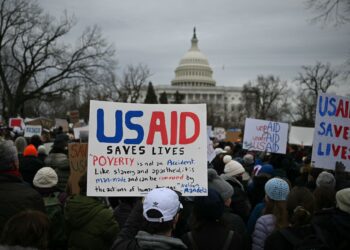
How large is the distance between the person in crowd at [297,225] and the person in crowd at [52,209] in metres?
1.90

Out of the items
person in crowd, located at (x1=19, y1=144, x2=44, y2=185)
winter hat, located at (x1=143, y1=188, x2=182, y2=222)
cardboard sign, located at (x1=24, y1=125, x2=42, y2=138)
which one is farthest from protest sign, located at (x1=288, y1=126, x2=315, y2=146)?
winter hat, located at (x1=143, y1=188, x2=182, y2=222)

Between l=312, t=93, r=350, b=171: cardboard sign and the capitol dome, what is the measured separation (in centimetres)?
11534

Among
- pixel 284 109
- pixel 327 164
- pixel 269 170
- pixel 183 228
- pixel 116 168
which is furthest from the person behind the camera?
pixel 284 109

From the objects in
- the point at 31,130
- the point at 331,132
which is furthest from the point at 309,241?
the point at 31,130

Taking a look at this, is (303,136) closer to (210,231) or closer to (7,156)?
(7,156)

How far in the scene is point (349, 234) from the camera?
3127mm

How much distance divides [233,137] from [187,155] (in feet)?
63.0

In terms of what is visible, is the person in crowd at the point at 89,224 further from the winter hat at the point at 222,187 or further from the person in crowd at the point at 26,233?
the person in crowd at the point at 26,233

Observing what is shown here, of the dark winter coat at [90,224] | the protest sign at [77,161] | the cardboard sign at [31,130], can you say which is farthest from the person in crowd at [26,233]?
the cardboard sign at [31,130]

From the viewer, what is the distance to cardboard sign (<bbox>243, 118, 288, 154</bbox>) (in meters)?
9.77

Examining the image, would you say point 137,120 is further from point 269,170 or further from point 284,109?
point 284,109

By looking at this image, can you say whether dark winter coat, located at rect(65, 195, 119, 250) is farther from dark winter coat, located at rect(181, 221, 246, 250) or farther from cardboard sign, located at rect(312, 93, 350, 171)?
cardboard sign, located at rect(312, 93, 350, 171)

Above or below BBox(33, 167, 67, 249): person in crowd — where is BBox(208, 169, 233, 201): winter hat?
above

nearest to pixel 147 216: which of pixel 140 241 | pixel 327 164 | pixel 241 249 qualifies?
pixel 140 241
